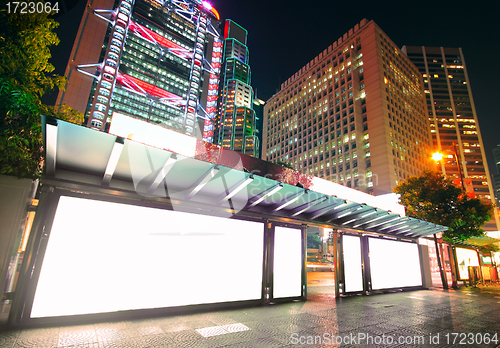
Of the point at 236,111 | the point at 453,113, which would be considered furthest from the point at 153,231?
the point at 236,111

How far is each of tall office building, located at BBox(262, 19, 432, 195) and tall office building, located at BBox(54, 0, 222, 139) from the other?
51.8m

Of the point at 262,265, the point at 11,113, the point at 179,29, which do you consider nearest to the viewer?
the point at 11,113

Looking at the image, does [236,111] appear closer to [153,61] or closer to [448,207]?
[153,61]

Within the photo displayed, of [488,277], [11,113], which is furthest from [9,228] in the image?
[488,277]

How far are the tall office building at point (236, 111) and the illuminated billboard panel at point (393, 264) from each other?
13681cm

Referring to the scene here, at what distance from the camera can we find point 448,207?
1823 cm

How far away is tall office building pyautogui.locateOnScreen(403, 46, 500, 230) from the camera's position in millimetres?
109750

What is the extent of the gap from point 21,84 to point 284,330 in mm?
8122

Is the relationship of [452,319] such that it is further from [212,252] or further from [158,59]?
[158,59]

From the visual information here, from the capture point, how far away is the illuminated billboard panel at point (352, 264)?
9.97m

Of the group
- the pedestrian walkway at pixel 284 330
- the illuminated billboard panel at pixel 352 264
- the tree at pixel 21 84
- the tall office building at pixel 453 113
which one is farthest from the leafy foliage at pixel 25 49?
the tall office building at pixel 453 113

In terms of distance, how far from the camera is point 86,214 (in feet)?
17.2

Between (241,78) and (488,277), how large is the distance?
635 feet
